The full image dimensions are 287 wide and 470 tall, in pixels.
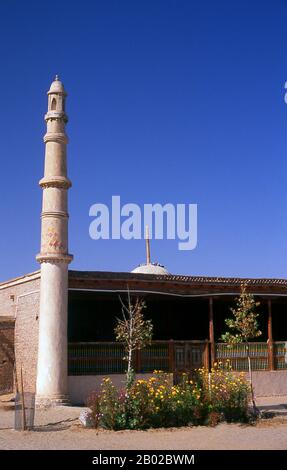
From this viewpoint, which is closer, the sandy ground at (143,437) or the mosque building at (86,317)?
the sandy ground at (143,437)

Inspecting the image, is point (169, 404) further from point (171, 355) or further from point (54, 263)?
point (171, 355)

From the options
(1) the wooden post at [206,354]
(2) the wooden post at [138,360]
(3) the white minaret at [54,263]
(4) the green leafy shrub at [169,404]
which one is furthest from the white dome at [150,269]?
(4) the green leafy shrub at [169,404]


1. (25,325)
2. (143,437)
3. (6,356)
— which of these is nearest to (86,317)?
(25,325)

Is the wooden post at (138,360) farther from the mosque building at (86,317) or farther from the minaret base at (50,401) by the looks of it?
the minaret base at (50,401)

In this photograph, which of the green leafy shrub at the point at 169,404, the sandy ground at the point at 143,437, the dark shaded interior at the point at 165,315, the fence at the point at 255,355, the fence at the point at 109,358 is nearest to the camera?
the sandy ground at the point at 143,437

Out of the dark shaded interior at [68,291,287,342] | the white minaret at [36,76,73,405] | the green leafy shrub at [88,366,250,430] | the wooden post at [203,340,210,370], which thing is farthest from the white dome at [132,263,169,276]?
the green leafy shrub at [88,366,250,430]

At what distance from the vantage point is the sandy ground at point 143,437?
42.2 feet

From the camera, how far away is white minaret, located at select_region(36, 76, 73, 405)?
18.8 m

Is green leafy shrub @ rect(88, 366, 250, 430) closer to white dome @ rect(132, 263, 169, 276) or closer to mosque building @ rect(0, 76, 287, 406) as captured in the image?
mosque building @ rect(0, 76, 287, 406)

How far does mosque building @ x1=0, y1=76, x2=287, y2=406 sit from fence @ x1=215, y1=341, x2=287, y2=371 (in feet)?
0.12

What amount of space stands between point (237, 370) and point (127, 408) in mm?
8379

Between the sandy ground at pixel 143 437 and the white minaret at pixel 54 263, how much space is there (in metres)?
2.16

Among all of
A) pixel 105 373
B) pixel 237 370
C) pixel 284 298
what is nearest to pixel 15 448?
pixel 105 373
